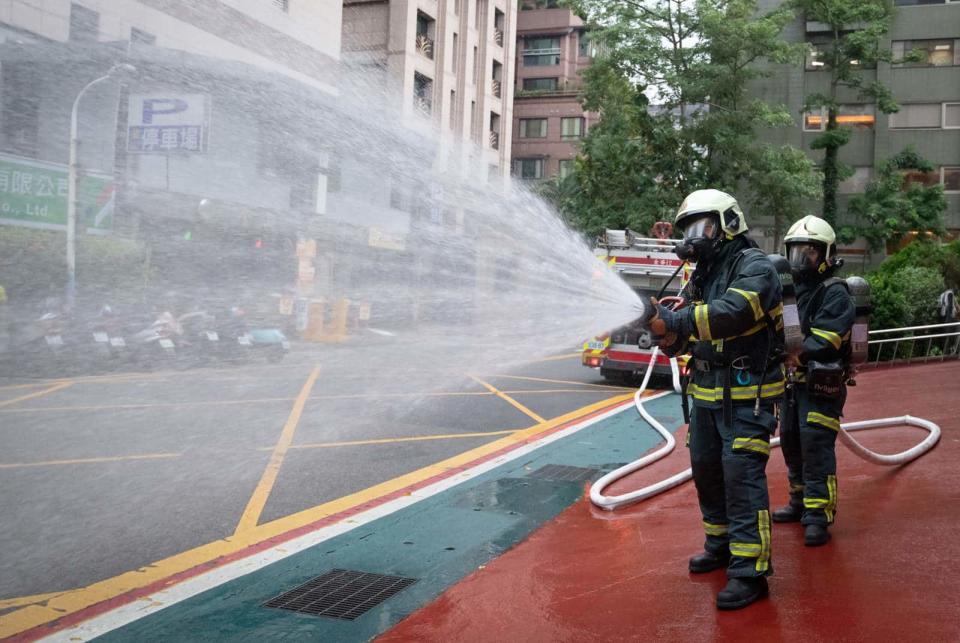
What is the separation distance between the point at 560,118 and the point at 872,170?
20.6 m

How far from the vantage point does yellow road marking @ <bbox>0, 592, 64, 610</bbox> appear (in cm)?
436

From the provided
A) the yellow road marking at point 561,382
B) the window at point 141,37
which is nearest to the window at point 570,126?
the yellow road marking at point 561,382

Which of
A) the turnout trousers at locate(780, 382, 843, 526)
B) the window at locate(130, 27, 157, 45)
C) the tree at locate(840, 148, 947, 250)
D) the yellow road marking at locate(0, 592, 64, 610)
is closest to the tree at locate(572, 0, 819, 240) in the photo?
the tree at locate(840, 148, 947, 250)

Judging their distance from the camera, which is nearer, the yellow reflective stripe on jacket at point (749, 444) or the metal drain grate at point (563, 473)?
the yellow reflective stripe on jacket at point (749, 444)

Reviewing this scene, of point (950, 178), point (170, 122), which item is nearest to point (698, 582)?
point (170, 122)

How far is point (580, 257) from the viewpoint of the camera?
6.50 m

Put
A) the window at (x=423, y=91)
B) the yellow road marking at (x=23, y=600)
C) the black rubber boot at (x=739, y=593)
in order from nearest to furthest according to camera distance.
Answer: the black rubber boot at (x=739, y=593)
the yellow road marking at (x=23, y=600)
the window at (x=423, y=91)

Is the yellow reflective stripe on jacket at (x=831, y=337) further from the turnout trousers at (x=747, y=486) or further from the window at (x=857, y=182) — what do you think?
the window at (x=857, y=182)

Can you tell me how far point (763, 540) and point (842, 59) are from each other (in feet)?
96.8

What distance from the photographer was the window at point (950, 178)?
107 feet

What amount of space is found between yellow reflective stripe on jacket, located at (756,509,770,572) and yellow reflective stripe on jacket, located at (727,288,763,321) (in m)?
0.91

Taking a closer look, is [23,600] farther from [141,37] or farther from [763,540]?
[141,37]

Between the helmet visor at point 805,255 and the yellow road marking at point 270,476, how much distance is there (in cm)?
382

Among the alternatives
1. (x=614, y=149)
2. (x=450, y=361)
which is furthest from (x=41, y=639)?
(x=614, y=149)
